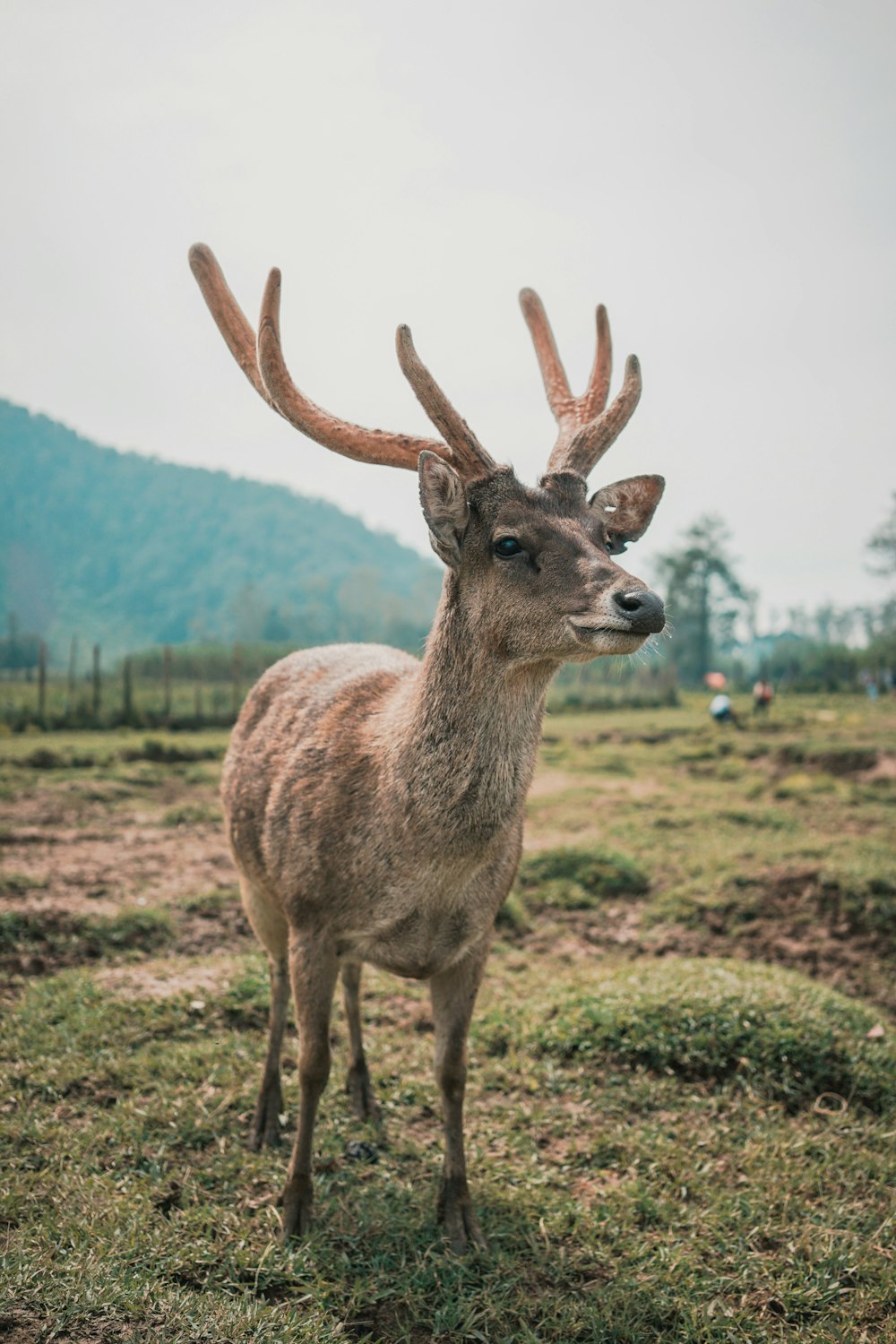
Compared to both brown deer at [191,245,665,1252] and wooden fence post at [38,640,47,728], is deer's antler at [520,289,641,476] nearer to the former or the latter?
brown deer at [191,245,665,1252]

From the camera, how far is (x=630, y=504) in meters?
3.45

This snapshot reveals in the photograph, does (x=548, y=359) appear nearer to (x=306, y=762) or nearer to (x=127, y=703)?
(x=306, y=762)

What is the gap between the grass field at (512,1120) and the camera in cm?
302

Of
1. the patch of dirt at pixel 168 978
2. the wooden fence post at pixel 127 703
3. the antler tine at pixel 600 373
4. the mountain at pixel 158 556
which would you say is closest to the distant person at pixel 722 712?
the wooden fence post at pixel 127 703

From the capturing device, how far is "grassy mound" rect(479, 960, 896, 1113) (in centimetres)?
454

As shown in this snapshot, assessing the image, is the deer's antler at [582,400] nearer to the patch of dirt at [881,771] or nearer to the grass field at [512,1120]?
the grass field at [512,1120]

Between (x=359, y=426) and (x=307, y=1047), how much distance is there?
8.09 ft

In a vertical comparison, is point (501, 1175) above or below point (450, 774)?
below

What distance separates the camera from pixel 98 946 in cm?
→ 596

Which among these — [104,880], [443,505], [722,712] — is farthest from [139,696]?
[443,505]

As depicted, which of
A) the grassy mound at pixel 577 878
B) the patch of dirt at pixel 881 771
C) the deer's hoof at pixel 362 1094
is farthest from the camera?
the patch of dirt at pixel 881 771

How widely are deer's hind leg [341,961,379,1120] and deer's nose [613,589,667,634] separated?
253 cm

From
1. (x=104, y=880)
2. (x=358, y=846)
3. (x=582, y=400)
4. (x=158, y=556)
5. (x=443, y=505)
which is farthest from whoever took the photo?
(x=158, y=556)

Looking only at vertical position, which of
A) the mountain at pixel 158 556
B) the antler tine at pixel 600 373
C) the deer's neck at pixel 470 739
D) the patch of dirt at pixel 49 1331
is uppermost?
the mountain at pixel 158 556
